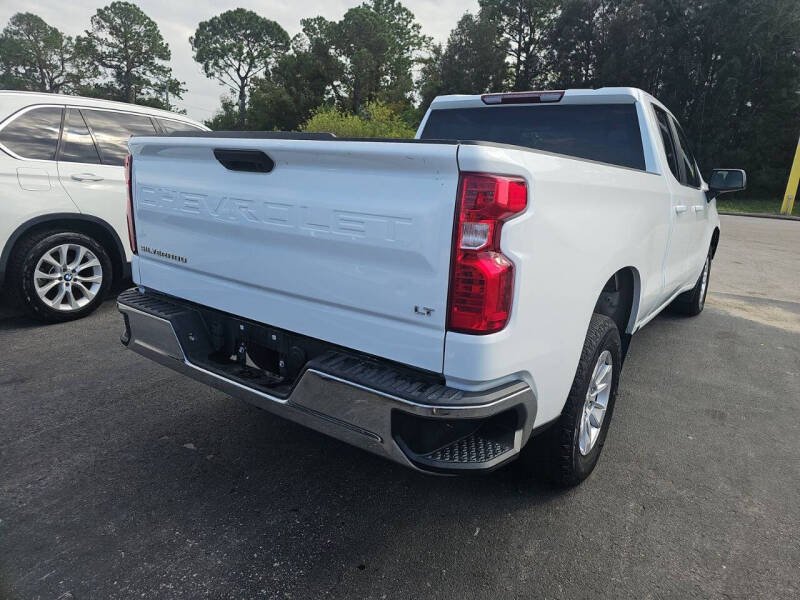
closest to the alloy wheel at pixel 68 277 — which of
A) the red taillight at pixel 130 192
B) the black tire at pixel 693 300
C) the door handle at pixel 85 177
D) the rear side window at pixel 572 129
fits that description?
the door handle at pixel 85 177

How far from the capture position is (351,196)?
6.37 feet

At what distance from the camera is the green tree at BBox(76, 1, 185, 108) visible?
64.1m

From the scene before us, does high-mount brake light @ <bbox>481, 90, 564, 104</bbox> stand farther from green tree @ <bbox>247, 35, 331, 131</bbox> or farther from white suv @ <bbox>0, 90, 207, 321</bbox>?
green tree @ <bbox>247, 35, 331, 131</bbox>

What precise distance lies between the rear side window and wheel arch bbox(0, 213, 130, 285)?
134 inches

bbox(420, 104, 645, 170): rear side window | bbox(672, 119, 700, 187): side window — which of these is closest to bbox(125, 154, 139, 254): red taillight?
bbox(420, 104, 645, 170): rear side window

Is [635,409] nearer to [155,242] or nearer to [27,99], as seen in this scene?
[155,242]

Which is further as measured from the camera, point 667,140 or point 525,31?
point 525,31

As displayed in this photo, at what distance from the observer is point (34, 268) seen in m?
4.61

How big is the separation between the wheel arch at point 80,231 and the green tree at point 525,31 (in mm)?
46848

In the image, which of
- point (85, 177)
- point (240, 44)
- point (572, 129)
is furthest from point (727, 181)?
point (240, 44)

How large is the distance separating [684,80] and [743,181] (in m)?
37.4

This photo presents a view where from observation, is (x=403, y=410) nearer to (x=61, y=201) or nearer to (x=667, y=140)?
(x=667, y=140)

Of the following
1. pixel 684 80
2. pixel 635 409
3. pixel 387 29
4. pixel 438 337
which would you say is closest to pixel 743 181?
pixel 635 409

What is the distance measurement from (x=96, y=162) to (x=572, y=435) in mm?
4779
